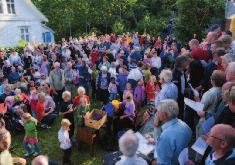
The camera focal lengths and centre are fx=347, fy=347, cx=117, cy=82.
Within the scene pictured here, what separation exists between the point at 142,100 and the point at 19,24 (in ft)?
83.8

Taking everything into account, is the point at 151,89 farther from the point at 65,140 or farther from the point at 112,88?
the point at 65,140

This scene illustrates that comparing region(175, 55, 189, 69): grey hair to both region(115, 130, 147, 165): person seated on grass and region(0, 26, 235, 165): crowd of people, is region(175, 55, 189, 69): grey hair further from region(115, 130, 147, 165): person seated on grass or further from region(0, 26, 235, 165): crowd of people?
region(115, 130, 147, 165): person seated on grass

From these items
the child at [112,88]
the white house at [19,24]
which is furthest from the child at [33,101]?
the white house at [19,24]

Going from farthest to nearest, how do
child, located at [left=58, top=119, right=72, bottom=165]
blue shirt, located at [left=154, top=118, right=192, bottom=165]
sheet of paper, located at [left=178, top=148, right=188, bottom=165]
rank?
child, located at [left=58, top=119, right=72, bottom=165] → blue shirt, located at [left=154, top=118, right=192, bottom=165] → sheet of paper, located at [left=178, top=148, right=188, bottom=165]

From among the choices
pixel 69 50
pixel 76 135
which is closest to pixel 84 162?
pixel 76 135

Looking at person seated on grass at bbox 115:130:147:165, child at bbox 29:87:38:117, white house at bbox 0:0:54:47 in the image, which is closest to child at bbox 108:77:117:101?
child at bbox 29:87:38:117

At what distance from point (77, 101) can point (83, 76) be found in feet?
14.9

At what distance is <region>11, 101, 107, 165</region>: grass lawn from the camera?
9.13 meters

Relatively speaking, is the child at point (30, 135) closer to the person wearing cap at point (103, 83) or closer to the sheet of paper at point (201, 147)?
the person wearing cap at point (103, 83)

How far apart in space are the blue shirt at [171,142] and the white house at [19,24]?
99.1 feet

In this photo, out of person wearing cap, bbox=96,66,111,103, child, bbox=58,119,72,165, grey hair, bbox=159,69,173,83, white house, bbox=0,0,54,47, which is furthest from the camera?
white house, bbox=0,0,54,47

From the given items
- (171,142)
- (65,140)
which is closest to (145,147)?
(171,142)

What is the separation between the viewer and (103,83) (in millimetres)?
12664

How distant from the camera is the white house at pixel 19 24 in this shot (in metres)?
32.8
